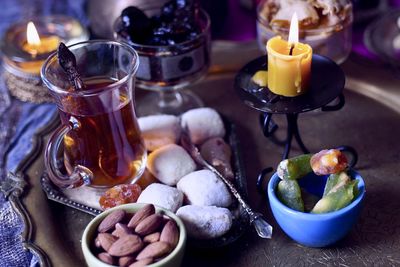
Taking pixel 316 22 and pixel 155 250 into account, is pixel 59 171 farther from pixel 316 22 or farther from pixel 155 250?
pixel 316 22

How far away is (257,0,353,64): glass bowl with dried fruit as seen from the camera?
757 mm

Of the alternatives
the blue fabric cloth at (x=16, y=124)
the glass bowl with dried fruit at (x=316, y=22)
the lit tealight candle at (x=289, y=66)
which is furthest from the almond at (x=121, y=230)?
the glass bowl with dried fruit at (x=316, y=22)

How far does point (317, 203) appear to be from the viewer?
1.96 feet

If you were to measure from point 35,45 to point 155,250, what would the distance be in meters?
0.44


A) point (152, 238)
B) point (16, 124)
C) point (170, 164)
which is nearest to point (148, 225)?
point (152, 238)

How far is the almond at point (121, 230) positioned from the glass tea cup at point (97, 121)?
118 millimetres

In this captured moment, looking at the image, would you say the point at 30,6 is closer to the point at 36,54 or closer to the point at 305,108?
the point at 36,54

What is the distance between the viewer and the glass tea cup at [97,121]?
0.65m

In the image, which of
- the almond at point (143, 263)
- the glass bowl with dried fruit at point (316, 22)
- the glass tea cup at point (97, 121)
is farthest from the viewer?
the glass bowl with dried fruit at point (316, 22)

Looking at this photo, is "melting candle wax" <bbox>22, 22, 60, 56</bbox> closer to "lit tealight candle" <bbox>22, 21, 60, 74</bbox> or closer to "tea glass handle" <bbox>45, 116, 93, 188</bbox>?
"lit tealight candle" <bbox>22, 21, 60, 74</bbox>

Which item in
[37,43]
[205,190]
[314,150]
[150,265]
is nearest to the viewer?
[150,265]

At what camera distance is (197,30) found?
0.79 meters

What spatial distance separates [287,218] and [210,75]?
357 mm

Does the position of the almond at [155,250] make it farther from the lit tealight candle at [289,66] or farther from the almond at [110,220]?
the lit tealight candle at [289,66]
